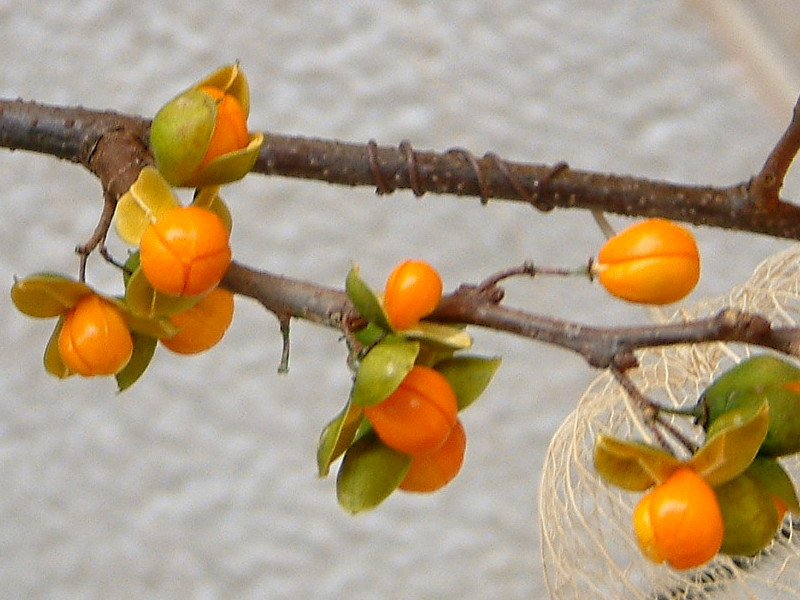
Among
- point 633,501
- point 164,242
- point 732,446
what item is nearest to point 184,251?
point 164,242

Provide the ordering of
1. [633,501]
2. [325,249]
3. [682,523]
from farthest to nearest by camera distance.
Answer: [325,249]
[633,501]
[682,523]

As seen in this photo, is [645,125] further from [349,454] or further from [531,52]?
[349,454]

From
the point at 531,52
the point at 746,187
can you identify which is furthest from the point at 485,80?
the point at 746,187

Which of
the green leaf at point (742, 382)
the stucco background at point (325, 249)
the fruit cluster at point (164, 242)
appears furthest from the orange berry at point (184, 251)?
the stucco background at point (325, 249)

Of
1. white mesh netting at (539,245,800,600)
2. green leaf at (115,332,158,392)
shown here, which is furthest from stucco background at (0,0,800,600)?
green leaf at (115,332,158,392)

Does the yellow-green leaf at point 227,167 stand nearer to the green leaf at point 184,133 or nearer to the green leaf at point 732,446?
the green leaf at point 184,133

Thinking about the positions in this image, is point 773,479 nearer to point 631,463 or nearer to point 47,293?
point 631,463
